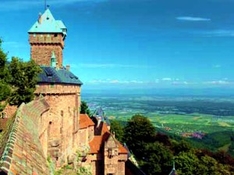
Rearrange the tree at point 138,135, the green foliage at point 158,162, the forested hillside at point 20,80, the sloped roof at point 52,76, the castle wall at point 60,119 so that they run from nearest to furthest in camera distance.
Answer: the forested hillside at point 20,80 → the castle wall at point 60,119 → the sloped roof at point 52,76 → the green foliage at point 158,162 → the tree at point 138,135

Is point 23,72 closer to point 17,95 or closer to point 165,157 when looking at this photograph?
point 17,95

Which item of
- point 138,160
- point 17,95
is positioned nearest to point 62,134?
point 17,95

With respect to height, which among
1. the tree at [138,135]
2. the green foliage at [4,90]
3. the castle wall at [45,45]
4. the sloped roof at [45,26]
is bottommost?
the tree at [138,135]

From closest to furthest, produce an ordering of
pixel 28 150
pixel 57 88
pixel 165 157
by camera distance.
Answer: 1. pixel 28 150
2. pixel 57 88
3. pixel 165 157

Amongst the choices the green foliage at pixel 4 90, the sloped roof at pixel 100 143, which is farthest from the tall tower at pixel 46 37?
the green foliage at pixel 4 90

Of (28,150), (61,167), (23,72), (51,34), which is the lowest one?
(61,167)

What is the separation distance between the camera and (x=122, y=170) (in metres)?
42.2

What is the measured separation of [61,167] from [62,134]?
278 cm

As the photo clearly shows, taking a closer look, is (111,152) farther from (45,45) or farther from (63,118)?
(45,45)

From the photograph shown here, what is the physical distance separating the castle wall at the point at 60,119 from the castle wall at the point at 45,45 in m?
6.28

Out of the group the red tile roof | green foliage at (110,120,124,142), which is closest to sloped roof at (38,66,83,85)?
the red tile roof

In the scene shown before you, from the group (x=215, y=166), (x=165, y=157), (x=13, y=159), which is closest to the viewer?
(x=13, y=159)

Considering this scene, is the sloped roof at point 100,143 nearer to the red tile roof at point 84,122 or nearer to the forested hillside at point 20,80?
the red tile roof at point 84,122

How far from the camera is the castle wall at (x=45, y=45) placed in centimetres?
3962
